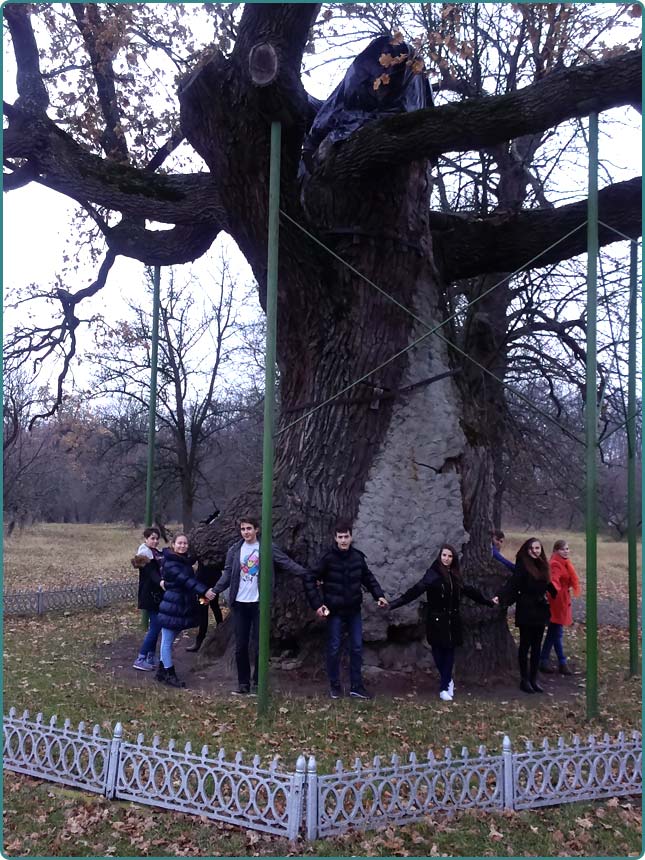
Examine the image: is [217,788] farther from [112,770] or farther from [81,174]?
[81,174]

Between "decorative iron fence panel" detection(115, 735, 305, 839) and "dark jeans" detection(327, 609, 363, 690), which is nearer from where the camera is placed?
"decorative iron fence panel" detection(115, 735, 305, 839)

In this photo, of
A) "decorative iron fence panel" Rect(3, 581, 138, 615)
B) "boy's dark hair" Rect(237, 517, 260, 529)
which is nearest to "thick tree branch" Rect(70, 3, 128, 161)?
"boy's dark hair" Rect(237, 517, 260, 529)

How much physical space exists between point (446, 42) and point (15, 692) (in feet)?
23.6

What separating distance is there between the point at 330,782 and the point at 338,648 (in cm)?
288

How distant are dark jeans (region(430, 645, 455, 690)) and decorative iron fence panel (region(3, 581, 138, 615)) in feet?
26.8

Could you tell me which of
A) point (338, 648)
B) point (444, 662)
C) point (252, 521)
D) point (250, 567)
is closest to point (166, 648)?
point (250, 567)

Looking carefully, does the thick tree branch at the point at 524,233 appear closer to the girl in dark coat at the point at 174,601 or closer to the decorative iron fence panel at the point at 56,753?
the girl in dark coat at the point at 174,601

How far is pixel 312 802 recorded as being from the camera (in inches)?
155

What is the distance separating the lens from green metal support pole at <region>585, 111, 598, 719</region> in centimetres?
599

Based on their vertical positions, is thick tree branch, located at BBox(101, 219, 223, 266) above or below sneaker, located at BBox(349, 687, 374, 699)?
above

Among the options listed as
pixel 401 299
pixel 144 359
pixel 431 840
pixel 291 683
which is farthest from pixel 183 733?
pixel 144 359

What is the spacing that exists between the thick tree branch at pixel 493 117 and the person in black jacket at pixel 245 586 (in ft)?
12.3

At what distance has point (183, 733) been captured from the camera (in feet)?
18.4

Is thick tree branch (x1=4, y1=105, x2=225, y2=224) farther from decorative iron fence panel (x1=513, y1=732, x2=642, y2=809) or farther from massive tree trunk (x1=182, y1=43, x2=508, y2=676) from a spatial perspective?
decorative iron fence panel (x1=513, y1=732, x2=642, y2=809)
